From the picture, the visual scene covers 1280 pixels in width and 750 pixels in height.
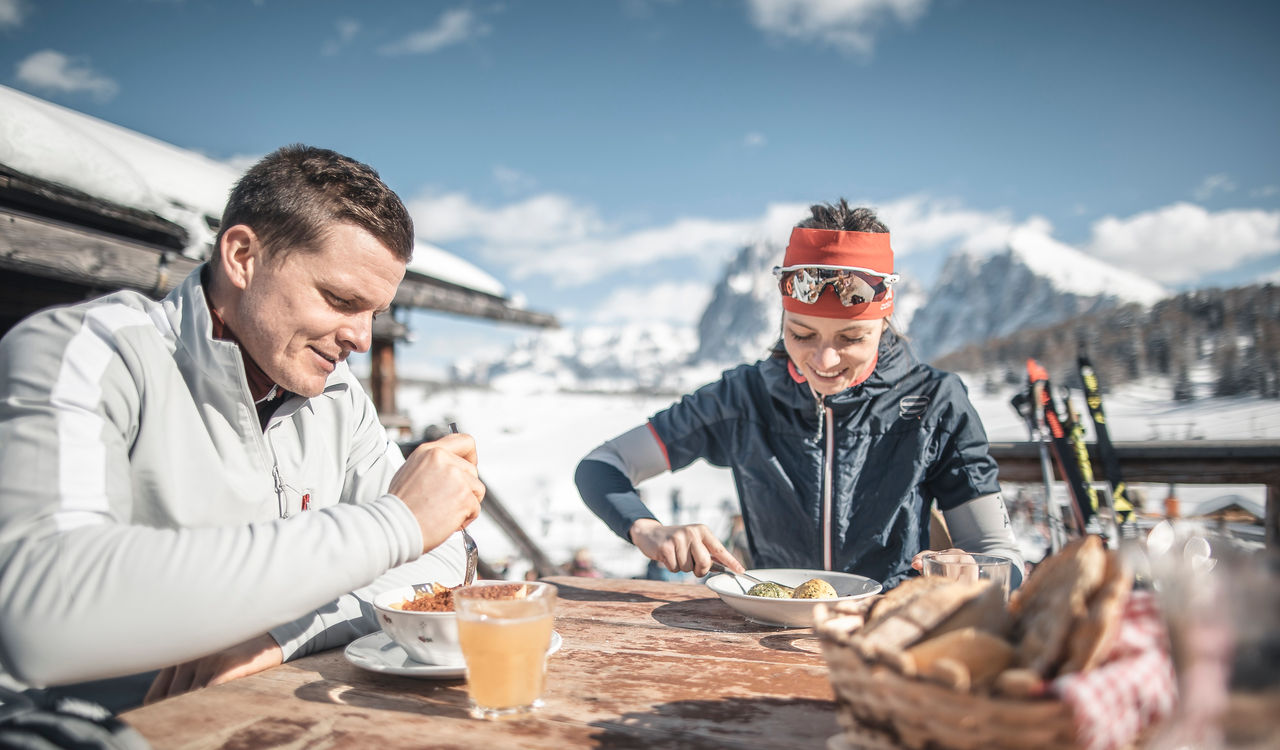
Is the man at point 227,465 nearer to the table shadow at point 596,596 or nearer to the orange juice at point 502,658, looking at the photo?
the orange juice at point 502,658

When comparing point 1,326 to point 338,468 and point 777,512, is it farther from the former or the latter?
point 777,512

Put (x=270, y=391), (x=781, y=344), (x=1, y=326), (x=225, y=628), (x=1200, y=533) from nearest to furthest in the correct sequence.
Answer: (x=1200, y=533) → (x=225, y=628) → (x=270, y=391) → (x=781, y=344) → (x=1, y=326)

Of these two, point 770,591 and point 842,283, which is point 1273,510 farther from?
point 770,591

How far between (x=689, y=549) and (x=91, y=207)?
2779 mm

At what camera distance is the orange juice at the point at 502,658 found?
97 centimetres

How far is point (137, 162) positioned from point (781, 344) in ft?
10.8

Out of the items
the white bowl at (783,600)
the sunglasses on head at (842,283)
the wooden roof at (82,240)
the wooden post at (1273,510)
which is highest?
the wooden roof at (82,240)

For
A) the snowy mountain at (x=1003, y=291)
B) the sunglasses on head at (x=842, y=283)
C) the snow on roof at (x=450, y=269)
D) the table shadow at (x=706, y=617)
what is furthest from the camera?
the snowy mountain at (x=1003, y=291)

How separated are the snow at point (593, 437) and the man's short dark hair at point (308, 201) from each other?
0.50 meters

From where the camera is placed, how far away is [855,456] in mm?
2307

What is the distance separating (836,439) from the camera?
231cm

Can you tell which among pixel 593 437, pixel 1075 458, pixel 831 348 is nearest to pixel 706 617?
pixel 831 348

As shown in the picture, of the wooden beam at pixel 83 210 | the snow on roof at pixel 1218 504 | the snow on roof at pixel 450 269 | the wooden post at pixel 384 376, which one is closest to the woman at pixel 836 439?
the wooden beam at pixel 83 210

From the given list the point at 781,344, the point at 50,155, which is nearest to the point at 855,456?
the point at 781,344
